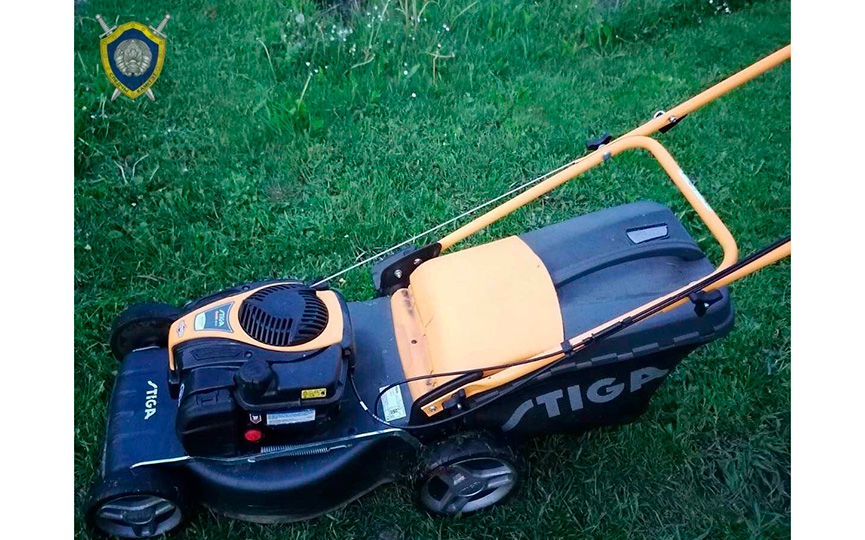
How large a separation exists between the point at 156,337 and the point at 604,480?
1.59 metres

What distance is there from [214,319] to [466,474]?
0.89 m

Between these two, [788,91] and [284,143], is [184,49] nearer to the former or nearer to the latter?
[284,143]

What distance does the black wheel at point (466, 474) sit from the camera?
2.23 metres

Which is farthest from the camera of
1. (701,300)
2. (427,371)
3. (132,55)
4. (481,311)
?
(132,55)

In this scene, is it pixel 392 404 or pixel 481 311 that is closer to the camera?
pixel 481 311

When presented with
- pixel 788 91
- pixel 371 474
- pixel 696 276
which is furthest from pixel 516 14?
pixel 371 474

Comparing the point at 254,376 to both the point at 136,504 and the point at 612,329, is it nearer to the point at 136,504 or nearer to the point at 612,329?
the point at 136,504

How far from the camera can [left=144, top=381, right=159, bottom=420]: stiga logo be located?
2321mm

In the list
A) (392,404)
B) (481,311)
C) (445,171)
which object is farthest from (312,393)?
(445,171)

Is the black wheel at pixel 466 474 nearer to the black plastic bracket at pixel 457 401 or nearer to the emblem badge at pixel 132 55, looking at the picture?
the black plastic bracket at pixel 457 401

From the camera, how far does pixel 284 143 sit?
148 inches

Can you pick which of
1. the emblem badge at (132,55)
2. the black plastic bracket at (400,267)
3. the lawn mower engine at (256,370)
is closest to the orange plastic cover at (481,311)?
the black plastic bracket at (400,267)

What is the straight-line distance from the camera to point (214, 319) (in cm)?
219

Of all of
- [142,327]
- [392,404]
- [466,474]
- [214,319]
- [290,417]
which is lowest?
[466,474]
